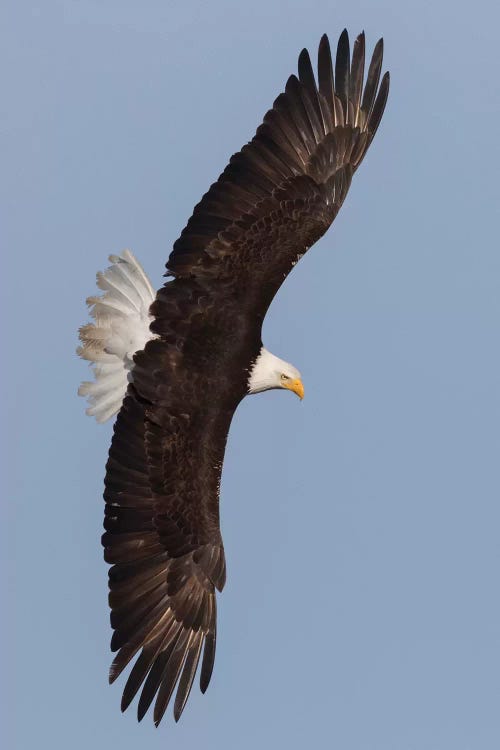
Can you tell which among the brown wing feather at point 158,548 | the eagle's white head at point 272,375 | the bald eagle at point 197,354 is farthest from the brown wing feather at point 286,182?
the brown wing feather at point 158,548

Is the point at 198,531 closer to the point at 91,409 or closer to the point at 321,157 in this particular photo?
the point at 91,409

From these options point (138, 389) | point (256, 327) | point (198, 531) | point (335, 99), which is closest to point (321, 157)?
point (335, 99)

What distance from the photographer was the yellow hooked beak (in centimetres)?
1116

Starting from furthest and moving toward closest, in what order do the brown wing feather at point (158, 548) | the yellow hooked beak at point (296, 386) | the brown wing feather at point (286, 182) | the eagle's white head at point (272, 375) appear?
the yellow hooked beak at point (296, 386) < the eagle's white head at point (272, 375) < the brown wing feather at point (286, 182) < the brown wing feather at point (158, 548)

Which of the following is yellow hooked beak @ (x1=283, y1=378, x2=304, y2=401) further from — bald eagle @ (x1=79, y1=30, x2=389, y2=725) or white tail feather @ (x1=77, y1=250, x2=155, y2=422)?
white tail feather @ (x1=77, y1=250, x2=155, y2=422)

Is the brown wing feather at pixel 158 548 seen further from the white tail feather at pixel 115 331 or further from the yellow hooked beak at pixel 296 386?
the yellow hooked beak at pixel 296 386

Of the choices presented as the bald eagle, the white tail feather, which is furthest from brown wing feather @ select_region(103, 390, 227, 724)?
the white tail feather

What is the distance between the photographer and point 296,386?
1123 cm

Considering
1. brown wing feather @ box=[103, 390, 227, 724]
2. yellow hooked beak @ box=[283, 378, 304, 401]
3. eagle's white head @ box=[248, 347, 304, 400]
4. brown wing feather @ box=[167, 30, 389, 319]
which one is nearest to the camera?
brown wing feather @ box=[103, 390, 227, 724]

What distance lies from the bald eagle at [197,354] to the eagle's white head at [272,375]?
0.04 feet

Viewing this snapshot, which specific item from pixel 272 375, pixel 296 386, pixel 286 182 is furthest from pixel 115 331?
pixel 286 182

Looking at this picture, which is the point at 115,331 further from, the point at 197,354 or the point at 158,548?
the point at 158,548

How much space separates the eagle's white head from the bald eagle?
0.04 ft

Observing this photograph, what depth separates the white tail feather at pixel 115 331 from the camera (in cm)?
1078
